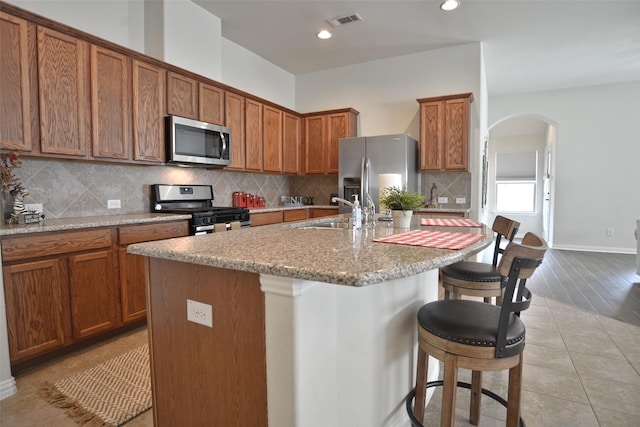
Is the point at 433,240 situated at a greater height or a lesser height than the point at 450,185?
lesser

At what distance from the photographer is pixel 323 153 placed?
16.9 ft

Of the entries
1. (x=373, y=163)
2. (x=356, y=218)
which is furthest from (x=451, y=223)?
(x=373, y=163)

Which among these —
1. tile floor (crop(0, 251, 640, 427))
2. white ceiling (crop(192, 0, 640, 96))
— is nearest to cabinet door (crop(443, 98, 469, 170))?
white ceiling (crop(192, 0, 640, 96))

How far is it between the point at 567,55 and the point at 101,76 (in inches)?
227

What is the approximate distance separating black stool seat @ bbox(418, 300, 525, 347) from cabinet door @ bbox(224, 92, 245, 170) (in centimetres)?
324

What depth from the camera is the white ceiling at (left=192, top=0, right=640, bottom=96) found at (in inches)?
140

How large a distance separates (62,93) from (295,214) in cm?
289

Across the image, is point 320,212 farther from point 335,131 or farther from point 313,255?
point 313,255

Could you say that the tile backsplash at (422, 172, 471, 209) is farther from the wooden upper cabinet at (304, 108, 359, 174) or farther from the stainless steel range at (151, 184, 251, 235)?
the stainless steel range at (151, 184, 251, 235)

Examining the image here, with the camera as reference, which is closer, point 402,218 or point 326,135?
point 402,218

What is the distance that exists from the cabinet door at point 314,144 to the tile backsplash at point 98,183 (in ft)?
3.87

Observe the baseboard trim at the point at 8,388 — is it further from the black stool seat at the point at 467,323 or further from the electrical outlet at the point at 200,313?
the black stool seat at the point at 467,323

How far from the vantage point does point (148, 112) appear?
312 centimetres

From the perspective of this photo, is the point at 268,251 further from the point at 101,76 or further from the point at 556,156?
the point at 556,156
